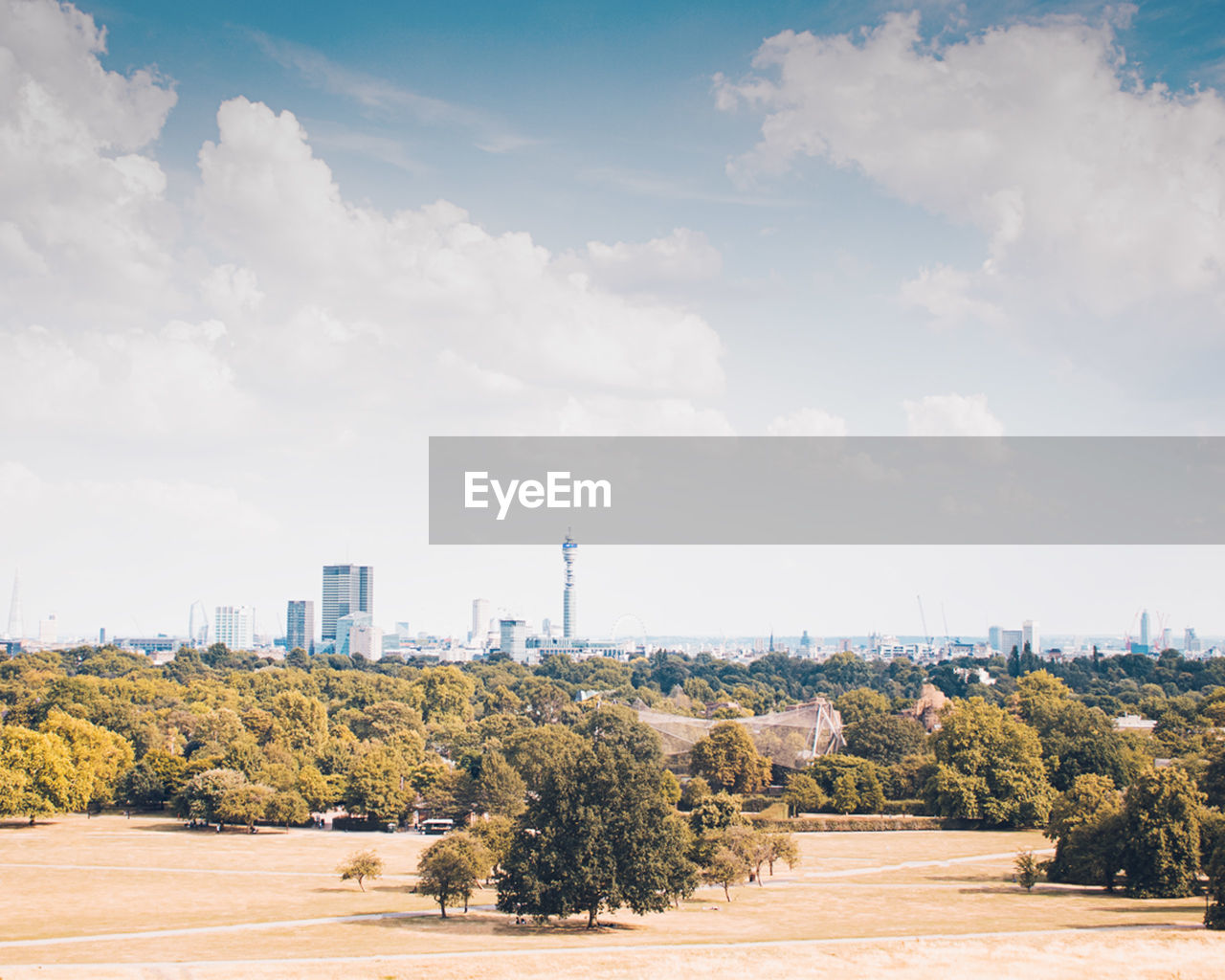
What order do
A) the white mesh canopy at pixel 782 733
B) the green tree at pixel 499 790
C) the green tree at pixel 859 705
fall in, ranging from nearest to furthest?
the green tree at pixel 499 790 → the white mesh canopy at pixel 782 733 → the green tree at pixel 859 705

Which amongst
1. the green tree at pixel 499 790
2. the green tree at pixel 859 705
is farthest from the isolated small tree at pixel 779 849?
the green tree at pixel 859 705

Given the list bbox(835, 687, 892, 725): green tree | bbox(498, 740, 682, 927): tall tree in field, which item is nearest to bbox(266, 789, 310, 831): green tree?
bbox(498, 740, 682, 927): tall tree in field

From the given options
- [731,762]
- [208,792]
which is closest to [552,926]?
[208,792]

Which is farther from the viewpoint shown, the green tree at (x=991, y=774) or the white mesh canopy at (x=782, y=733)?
the white mesh canopy at (x=782, y=733)

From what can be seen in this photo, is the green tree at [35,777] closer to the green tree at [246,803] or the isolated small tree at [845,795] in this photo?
the green tree at [246,803]

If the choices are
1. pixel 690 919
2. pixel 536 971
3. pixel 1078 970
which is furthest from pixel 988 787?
pixel 536 971

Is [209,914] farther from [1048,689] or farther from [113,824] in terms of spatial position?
[1048,689]

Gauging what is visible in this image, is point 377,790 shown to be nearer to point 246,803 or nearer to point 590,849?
point 246,803
